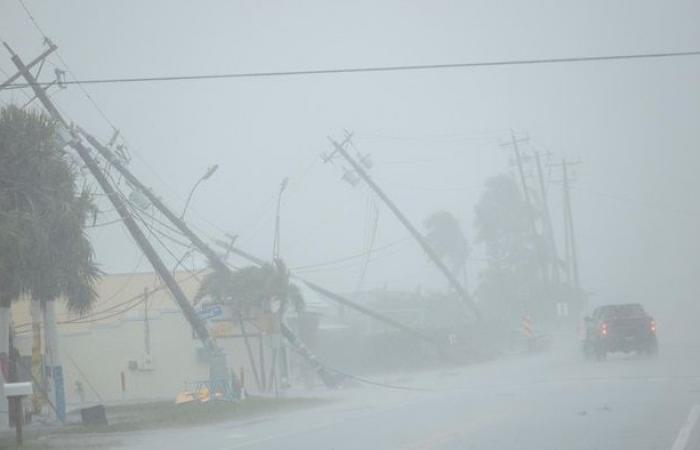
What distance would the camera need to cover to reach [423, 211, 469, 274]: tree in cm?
8931

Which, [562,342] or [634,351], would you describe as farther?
[562,342]

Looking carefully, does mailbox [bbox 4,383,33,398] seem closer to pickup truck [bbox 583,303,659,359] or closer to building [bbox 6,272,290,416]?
building [bbox 6,272,290,416]

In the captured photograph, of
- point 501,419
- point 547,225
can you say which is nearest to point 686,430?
point 501,419

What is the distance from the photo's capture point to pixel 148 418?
28.9 meters

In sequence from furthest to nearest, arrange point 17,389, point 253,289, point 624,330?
point 624,330 < point 253,289 < point 17,389

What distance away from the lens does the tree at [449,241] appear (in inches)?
3516

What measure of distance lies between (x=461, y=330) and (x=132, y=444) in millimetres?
37576

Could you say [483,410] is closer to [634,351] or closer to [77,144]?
[77,144]

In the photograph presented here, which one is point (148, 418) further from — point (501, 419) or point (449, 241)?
point (449, 241)

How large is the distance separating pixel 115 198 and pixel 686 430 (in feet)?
66.9

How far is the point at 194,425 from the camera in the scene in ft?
89.4

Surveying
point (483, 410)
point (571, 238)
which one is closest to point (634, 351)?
point (483, 410)

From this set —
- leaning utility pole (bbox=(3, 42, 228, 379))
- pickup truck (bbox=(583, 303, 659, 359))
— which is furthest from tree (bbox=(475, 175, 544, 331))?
leaning utility pole (bbox=(3, 42, 228, 379))

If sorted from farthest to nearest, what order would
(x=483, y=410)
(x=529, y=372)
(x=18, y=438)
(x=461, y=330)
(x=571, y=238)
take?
(x=571, y=238) → (x=461, y=330) → (x=529, y=372) → (x=483, y=410) → (x=18, y=438)
